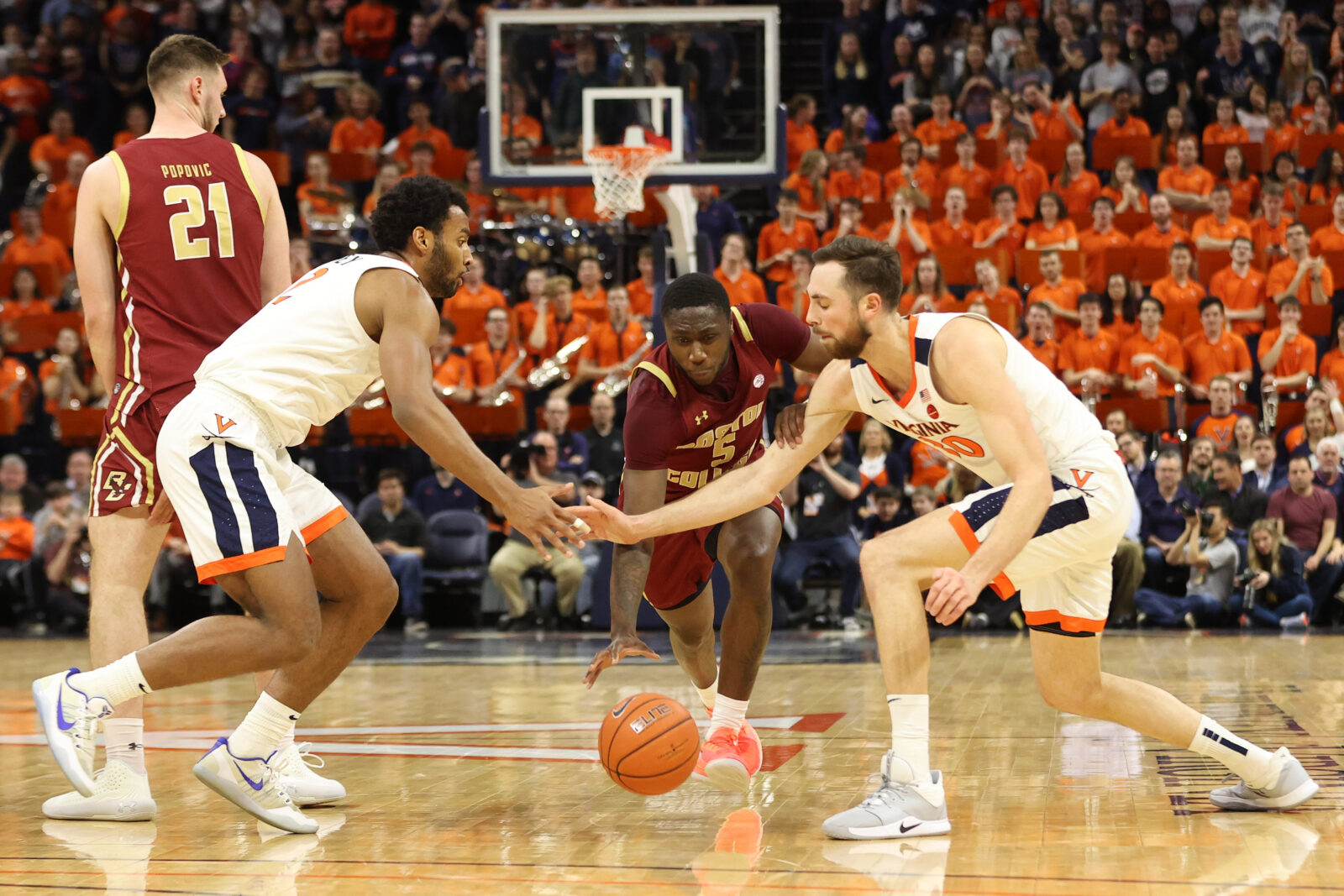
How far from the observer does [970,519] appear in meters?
4.21

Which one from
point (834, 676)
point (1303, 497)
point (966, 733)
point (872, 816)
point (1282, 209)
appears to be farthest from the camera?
point (1282, 209)

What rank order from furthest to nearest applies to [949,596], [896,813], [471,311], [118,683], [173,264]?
[471,311], [173,264], [118,683], [896,813], [949,596]

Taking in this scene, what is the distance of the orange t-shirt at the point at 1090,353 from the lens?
12.4 metres

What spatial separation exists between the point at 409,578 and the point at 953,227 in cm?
625

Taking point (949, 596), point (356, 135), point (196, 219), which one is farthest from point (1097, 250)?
point (949, 596)

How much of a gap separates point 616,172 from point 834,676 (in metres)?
4.59

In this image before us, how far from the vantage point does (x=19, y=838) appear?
4250 millimetres

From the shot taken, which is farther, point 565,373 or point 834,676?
point 565,373

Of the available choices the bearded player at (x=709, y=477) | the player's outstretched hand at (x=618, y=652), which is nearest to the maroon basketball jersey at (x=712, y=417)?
the bearded player at (x=709, y=477)

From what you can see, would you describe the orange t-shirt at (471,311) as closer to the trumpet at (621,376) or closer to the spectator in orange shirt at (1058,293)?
the trumpet at (621,376)

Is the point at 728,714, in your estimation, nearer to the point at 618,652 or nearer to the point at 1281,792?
the point at 618,652

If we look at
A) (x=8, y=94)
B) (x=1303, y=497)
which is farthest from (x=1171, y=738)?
(x=8, y=94)

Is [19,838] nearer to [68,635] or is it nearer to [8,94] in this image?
[68,635]

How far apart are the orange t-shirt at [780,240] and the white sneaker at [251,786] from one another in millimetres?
9917
